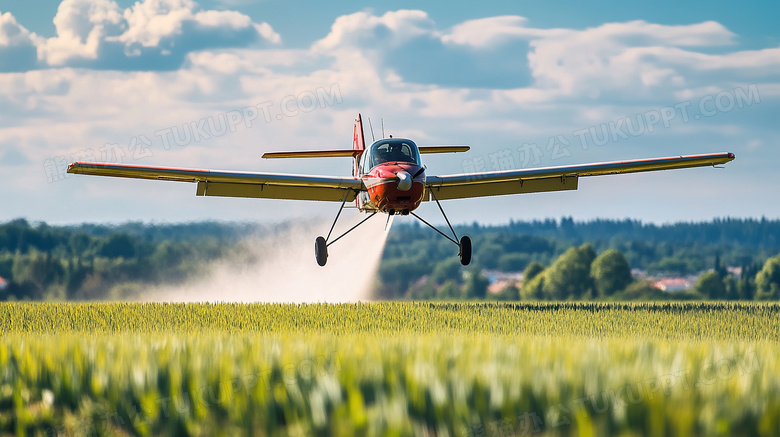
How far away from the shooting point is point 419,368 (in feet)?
25.1

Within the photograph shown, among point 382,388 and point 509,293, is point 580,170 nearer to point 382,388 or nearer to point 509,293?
point 382,388

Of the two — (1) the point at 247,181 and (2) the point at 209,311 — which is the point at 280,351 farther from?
(1) the point at 247,181

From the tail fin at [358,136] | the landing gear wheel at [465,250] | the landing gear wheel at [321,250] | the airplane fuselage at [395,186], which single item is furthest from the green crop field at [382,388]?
the tail fin at [358,136]

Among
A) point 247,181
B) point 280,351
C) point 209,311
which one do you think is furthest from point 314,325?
point 280,351

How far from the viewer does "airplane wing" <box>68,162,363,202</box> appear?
72.3 ft

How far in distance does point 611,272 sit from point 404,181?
1696 inches

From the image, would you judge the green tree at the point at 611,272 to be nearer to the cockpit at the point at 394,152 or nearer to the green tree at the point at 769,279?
Result: the green tree at the point at 769,279

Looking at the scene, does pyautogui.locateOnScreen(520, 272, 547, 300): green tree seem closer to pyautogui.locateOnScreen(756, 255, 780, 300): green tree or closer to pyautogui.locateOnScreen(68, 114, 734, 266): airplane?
pyautogui.locateOnScreen(756, 255, 780, 300): green tree

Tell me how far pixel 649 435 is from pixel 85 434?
197 inches

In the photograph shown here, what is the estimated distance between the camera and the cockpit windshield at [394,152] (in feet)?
74.3

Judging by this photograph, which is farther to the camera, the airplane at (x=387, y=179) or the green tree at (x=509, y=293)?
the green tree at (x=509, y=293)

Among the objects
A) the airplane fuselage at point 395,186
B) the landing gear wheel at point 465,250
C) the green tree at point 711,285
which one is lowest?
the green tree at point 711,285

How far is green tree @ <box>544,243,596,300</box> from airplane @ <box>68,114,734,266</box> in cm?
3614

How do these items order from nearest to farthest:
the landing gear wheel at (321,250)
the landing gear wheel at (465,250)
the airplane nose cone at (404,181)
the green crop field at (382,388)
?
the green crop field at (382,388) < the airplane nose cone at (404,181) < the landing gear wheel at (321,250) < the landing gear wheel at (465,250)
